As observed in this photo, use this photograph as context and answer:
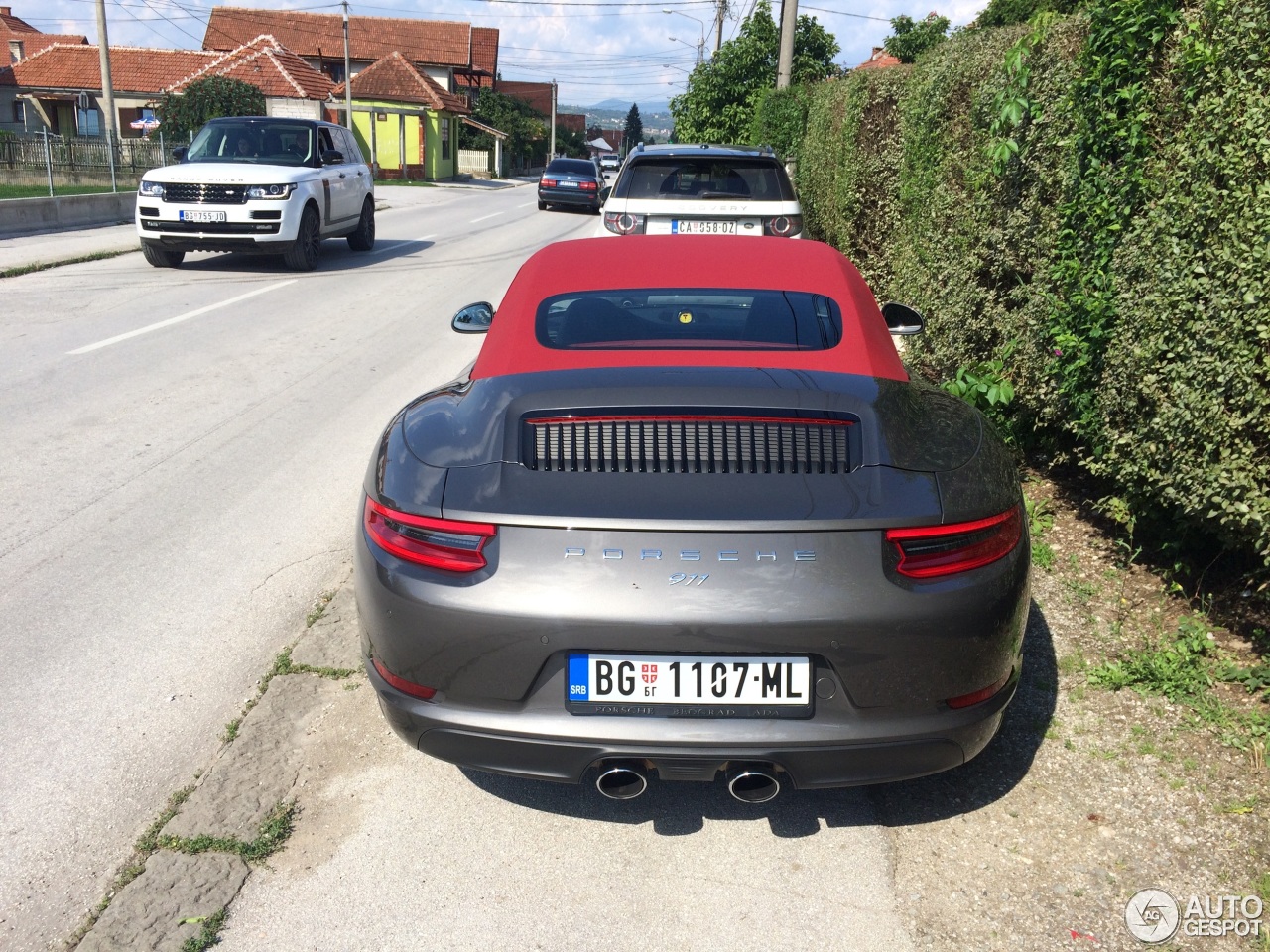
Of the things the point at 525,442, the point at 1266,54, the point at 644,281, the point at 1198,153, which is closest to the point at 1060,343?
the point at 1198,153

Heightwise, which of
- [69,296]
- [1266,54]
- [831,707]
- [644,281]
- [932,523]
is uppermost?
[1266,54]

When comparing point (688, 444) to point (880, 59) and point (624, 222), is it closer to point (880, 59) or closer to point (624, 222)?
point (624, 222)

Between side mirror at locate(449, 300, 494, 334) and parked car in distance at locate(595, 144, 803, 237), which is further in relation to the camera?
parked car in distance at locate(595, 144, 803, 237)

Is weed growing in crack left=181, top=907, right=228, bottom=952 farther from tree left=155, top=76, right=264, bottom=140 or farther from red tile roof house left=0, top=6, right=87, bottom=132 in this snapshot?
red tile roof house left=0, top=6, right=87, bottom=132

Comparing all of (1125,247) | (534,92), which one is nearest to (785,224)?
(1125,247)

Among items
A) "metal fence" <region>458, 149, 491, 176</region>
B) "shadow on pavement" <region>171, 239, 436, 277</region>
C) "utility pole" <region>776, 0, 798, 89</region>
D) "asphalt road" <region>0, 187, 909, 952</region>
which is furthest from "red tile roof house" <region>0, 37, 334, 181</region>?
"asphalt road" <region>0, 187, 909, 952</region>

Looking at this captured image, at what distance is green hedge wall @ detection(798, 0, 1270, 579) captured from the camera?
350 cm

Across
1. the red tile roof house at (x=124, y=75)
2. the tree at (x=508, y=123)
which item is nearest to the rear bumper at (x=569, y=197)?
the red tile roof house at (x=124, y=75)

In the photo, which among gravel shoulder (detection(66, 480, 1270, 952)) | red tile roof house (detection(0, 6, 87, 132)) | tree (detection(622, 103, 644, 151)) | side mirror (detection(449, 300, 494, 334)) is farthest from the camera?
tree (detection(622, 103, 644, 151))

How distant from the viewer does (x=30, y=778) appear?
319 cm

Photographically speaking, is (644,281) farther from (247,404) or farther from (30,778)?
(247,404)

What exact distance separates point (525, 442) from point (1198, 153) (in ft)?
8.53

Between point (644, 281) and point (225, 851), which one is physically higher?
point (644, 281)

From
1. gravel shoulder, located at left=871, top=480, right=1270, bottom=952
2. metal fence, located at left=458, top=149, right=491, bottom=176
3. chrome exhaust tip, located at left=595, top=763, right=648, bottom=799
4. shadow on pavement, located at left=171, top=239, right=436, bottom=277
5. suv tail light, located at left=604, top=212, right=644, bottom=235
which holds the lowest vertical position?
metal fence, located at left=458, top=149, right=491, bottom=176
